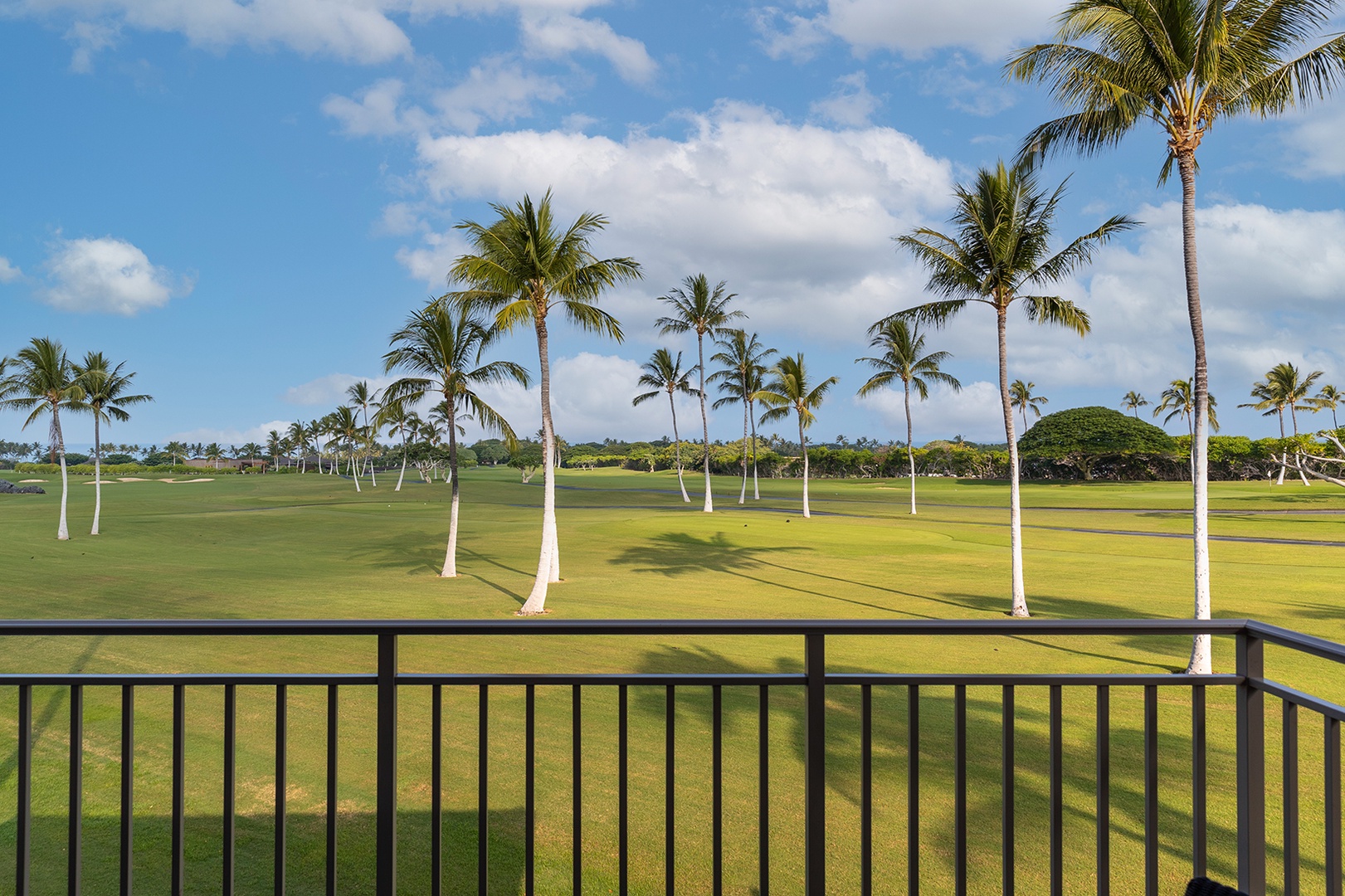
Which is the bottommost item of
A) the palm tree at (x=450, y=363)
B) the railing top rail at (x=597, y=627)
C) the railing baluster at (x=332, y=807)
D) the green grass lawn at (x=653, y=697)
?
the green grass lawn at (x=653, y=697)

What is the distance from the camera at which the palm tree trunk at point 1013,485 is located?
521 inches

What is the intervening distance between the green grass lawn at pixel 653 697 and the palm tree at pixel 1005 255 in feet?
14.4

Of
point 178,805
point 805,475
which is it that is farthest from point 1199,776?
point 805,475

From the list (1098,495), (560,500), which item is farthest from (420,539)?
(1098,495)

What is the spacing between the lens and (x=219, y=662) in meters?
9.07

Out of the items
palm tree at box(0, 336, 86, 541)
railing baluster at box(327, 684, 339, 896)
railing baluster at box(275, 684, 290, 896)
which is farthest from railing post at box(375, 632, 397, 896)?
palm tree at box(0, 336, 86, 541)

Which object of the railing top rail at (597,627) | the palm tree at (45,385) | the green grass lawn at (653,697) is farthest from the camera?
the palm tree at (45,385)

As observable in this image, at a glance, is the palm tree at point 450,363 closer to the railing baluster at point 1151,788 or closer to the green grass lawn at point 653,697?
the green grass lawn at point 653,697

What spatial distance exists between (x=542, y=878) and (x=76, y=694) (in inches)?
108

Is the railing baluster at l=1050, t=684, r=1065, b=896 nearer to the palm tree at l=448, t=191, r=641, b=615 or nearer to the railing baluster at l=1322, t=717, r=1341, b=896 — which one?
the railing baluster at l=1322, t=717, r=1341, b=896

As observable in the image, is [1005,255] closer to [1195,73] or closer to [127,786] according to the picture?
[1195,73]

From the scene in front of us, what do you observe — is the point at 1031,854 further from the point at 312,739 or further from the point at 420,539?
the point at 420,539

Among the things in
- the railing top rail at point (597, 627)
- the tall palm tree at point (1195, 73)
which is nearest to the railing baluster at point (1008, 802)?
the railing top rail at point (597, 627)

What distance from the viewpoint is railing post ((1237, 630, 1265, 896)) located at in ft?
7.18
